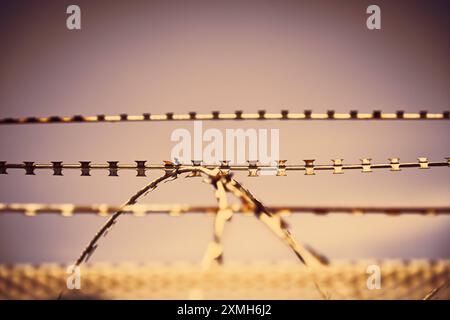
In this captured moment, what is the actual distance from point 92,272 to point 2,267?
1.29 meters

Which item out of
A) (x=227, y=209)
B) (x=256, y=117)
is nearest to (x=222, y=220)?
(x=227, y=209)

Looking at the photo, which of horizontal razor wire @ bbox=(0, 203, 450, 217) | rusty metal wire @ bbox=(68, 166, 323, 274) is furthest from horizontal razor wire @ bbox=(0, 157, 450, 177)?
horizontal razor wire @ bbox=(0, 203, 450, 217)

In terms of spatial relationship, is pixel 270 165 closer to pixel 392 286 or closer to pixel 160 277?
pixel 392 286

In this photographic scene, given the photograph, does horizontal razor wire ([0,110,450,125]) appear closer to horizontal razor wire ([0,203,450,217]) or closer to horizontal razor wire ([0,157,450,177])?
horizontal razor wire ([0,157,450,177])

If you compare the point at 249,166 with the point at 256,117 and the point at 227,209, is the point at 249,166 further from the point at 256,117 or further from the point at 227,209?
the point at 227,209

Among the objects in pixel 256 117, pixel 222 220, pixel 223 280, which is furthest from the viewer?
pixel 256 117

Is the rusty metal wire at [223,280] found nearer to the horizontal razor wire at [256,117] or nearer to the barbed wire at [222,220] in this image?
the barbed wire at [222,220]

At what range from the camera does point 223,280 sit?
288 cm

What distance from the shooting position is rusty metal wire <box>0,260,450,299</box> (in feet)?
9.34

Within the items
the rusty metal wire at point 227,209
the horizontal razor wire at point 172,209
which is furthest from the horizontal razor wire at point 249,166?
the horizontal razor wire at point 172,209

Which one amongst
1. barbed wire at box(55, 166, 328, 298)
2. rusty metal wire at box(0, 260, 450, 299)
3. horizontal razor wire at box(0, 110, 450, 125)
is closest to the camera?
rusty metal wire at box(0, 260, 450, 299)
